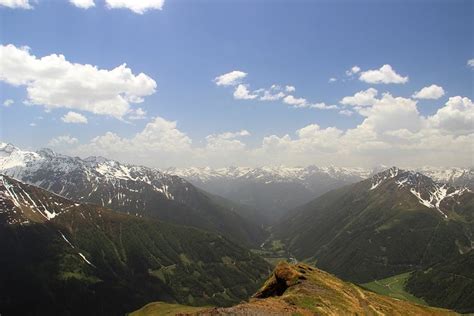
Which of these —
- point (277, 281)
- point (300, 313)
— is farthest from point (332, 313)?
point (277, 281)

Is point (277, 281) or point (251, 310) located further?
point (277, 281)

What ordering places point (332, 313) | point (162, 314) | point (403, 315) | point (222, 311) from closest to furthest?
1. point (222, 311)
2. point (332, 313)
3. point (403, 315)
4. point (162, 314)

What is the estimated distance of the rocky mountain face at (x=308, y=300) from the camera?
87.6 metres

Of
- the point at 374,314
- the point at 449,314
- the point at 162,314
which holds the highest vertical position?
the point at 374,314

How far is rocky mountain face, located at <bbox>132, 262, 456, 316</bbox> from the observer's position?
87.6 m

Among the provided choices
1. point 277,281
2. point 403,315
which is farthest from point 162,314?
point 403,315

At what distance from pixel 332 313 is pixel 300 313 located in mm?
10758

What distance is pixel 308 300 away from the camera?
98250 millimetres

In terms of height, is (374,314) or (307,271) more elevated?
(307,271)

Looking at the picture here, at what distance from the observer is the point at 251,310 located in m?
85.4

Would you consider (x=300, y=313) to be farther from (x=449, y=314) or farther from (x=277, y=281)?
(x=449, y=314)

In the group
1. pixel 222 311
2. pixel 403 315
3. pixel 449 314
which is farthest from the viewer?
pixel 449 314

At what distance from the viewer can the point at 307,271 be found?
12700 cm

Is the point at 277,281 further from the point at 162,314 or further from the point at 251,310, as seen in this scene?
the point at 162,314
